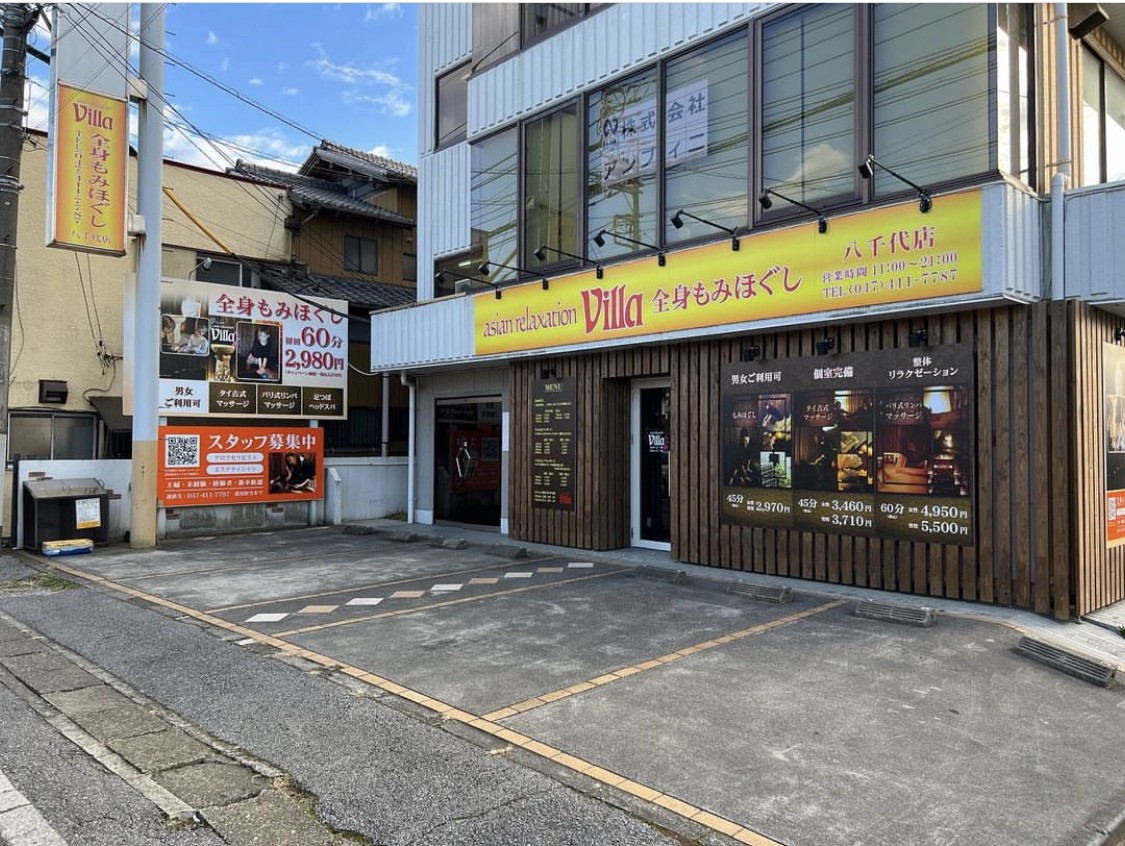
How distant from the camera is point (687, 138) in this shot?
10.1 m

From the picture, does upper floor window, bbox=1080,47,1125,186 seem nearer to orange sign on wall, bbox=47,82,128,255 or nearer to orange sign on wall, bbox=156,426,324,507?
orange sign on wall, bbox=47,82,128,255

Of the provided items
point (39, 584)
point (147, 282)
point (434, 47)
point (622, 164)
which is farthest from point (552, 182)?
point (39, 584)

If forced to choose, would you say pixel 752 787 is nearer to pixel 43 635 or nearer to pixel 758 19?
pixel 43 635

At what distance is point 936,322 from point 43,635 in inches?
349

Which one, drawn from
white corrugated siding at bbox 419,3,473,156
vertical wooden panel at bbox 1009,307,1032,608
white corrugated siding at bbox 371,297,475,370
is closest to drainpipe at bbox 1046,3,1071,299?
vertical wooden panel at bbox 1009,307,1032,608

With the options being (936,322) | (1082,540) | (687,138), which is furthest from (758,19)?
(1082,540)

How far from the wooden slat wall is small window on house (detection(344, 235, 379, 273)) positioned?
1637 centimetres

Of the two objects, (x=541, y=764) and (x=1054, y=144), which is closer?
(x=541, y=764)

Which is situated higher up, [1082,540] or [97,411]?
[97,411]

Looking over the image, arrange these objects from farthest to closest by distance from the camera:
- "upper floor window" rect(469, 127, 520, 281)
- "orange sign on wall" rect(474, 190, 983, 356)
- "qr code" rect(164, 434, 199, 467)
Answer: "qr code" rect(164, 434, 199, 467) → "upper floor window" rect(469, 127, 520, 281) → "orange sign on wall" rect(474, 190, 983, 356)

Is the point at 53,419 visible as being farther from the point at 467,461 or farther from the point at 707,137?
the point at 707,137

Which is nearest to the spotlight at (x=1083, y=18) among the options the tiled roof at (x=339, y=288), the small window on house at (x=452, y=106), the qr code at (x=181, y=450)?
the small window on house at (x=452, y=106)

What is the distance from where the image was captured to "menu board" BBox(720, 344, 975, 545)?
771cm

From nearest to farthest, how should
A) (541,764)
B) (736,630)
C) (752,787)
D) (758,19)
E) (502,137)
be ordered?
(752,787) < (541,764) < (736,630) < (758,19) < (502,137)
